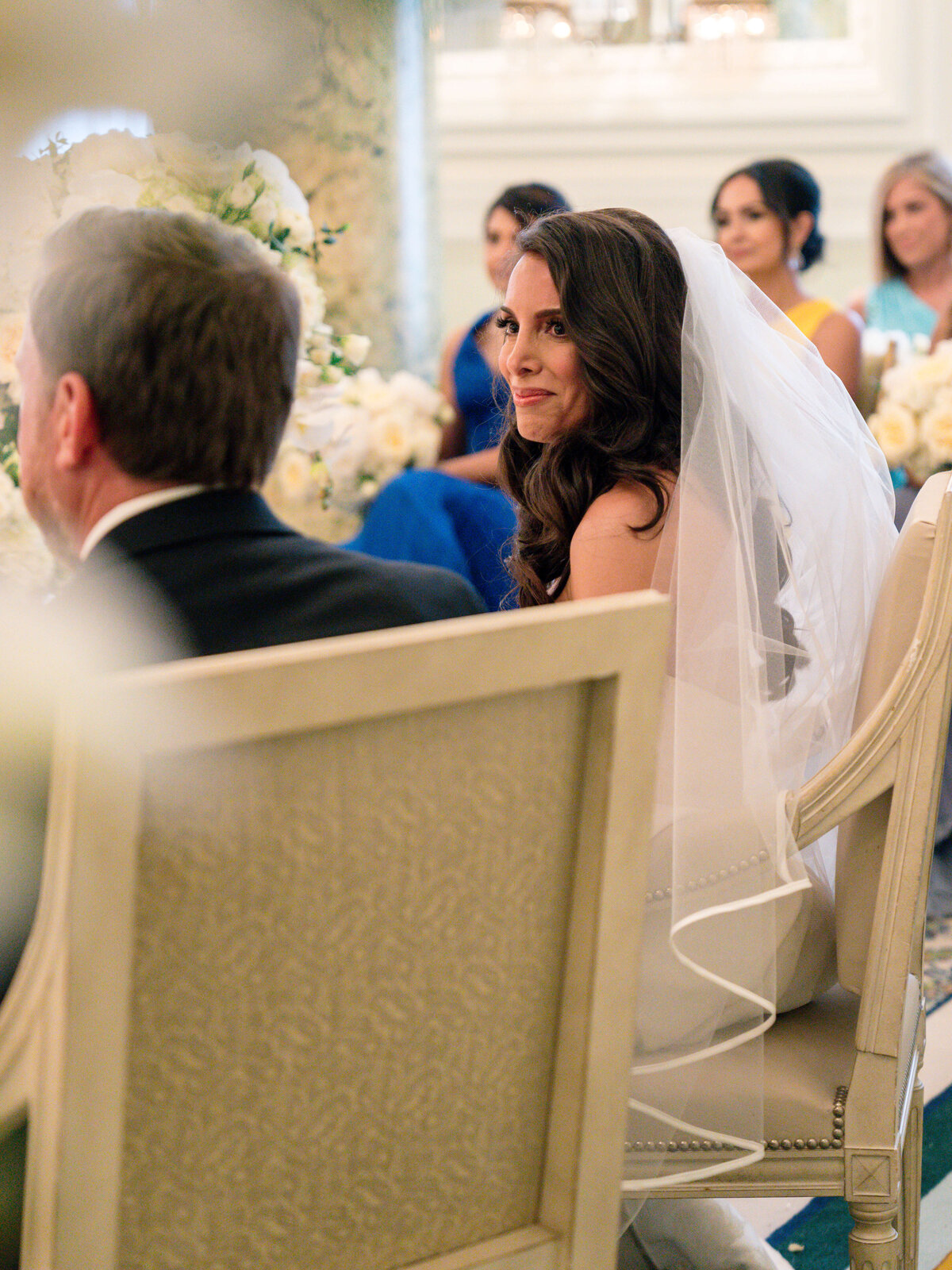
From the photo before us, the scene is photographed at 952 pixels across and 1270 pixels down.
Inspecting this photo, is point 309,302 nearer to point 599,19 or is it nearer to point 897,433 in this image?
point 897,433

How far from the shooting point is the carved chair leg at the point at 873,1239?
54.3 inches

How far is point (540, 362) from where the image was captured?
182cm

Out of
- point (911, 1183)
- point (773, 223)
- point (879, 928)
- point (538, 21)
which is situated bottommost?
point (911, 1183)

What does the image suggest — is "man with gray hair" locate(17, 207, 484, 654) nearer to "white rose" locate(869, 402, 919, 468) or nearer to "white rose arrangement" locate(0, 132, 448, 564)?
"white rose arrangement" locate(0, 132, 448, 564)

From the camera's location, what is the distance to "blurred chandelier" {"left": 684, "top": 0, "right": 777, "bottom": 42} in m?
5.99

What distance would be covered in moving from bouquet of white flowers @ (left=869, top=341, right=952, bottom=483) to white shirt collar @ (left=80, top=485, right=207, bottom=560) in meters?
2.35

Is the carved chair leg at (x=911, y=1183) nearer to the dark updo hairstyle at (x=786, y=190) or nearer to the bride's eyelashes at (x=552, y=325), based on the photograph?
the bride's eyelashes at (x=552, y=325)

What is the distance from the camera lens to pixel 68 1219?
2.57 feet

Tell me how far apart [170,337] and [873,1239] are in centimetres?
111

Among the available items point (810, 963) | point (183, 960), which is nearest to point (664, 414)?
point (810, 963)

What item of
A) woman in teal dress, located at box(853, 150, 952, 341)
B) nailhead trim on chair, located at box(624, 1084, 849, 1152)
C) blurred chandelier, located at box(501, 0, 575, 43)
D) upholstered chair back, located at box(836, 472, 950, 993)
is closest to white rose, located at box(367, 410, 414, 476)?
upholstered chair back, located at box(836, 472, 950, 993)

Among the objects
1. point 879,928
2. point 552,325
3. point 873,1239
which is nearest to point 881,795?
point 879,928

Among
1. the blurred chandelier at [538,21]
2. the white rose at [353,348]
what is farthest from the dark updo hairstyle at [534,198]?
the blurred chandelier at [538,21]

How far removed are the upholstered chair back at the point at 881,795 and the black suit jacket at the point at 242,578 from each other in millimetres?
555
